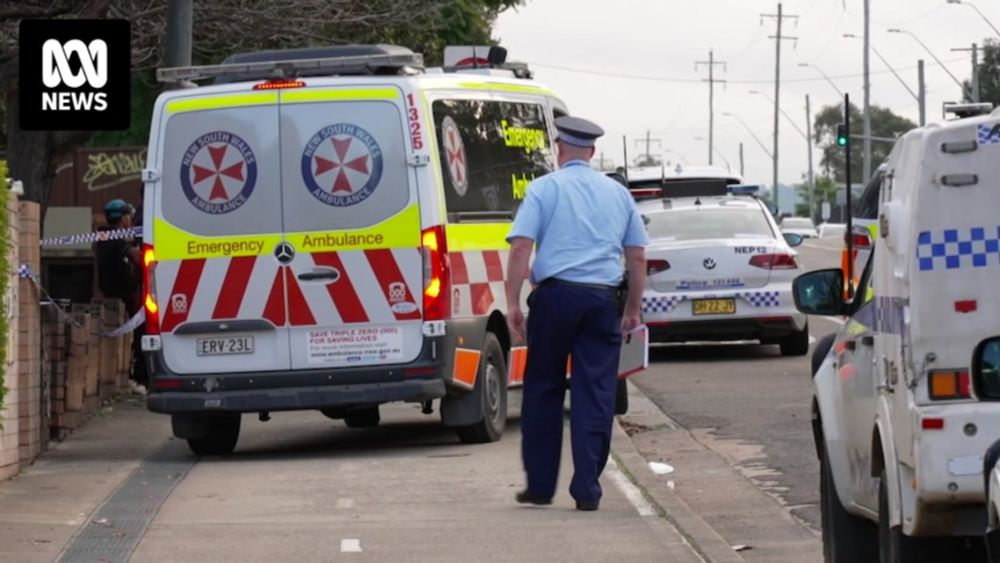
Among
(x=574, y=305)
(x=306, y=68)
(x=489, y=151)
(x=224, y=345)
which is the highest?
(x=306, y=68)

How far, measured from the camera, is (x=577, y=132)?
33.1 feet

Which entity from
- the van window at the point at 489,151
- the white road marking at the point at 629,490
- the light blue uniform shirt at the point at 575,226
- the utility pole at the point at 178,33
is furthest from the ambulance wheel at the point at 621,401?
the light blue uniform shirt at the point at 575,226

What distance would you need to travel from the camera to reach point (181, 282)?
13.1 metres

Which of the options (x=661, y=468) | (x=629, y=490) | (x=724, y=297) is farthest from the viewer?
(x=724, y=297)

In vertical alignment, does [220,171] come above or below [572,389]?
above

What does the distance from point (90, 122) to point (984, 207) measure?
12.1 meters

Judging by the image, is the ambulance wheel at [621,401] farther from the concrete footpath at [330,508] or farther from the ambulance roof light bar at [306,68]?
the ambulance roof light bar at [306,68]

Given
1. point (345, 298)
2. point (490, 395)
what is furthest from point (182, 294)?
point (490, 395)

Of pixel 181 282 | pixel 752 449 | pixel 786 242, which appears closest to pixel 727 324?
pixel 786 242

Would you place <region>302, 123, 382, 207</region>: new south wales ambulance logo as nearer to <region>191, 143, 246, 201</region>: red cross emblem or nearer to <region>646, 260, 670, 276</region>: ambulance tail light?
<region>191, 143, 246, 201</region>: red cross emblem

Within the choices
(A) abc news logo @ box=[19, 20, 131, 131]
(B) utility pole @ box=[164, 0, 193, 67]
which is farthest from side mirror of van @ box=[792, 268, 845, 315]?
(A) abc news logo @ box=[19, 20, 131, 131]

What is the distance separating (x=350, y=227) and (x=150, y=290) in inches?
52.8

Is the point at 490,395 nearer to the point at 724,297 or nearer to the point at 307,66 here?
the point at 307,66

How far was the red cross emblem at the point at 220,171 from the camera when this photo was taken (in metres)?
12.9
